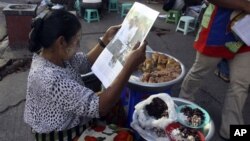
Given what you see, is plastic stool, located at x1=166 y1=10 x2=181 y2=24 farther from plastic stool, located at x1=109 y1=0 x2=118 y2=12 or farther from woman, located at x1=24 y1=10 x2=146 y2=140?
woman, located at x1=24 y1=10 x2=146 y2=140

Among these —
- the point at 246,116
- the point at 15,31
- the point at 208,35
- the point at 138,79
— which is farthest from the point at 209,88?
the point at 15,31

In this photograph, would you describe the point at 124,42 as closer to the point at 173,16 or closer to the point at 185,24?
the point at 185,24

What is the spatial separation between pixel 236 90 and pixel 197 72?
1.52ft

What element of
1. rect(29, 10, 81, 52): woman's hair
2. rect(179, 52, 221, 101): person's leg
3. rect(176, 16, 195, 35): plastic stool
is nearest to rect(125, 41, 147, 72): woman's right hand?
rect(29, 10, 81, 52): woman's hair

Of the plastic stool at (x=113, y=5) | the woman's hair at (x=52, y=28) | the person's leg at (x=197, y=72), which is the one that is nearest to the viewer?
the woman's hair at (x=52, y=28)

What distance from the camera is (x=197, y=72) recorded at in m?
3.35

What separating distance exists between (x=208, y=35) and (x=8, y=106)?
101 inches

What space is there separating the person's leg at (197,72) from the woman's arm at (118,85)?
1476mm

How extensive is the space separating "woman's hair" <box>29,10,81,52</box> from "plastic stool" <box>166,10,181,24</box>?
5.38m

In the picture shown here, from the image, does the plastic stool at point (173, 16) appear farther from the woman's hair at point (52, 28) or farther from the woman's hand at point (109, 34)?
the woman's hair at point (52, 28)

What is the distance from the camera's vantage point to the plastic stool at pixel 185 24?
21.0 ft

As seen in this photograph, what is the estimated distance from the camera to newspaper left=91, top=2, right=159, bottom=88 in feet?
6.54

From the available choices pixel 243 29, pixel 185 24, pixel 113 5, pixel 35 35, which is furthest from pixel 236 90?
pixel 113 5

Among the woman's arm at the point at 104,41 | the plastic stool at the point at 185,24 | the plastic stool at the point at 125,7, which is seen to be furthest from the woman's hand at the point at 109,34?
the plastic stool at the point at 125,7
